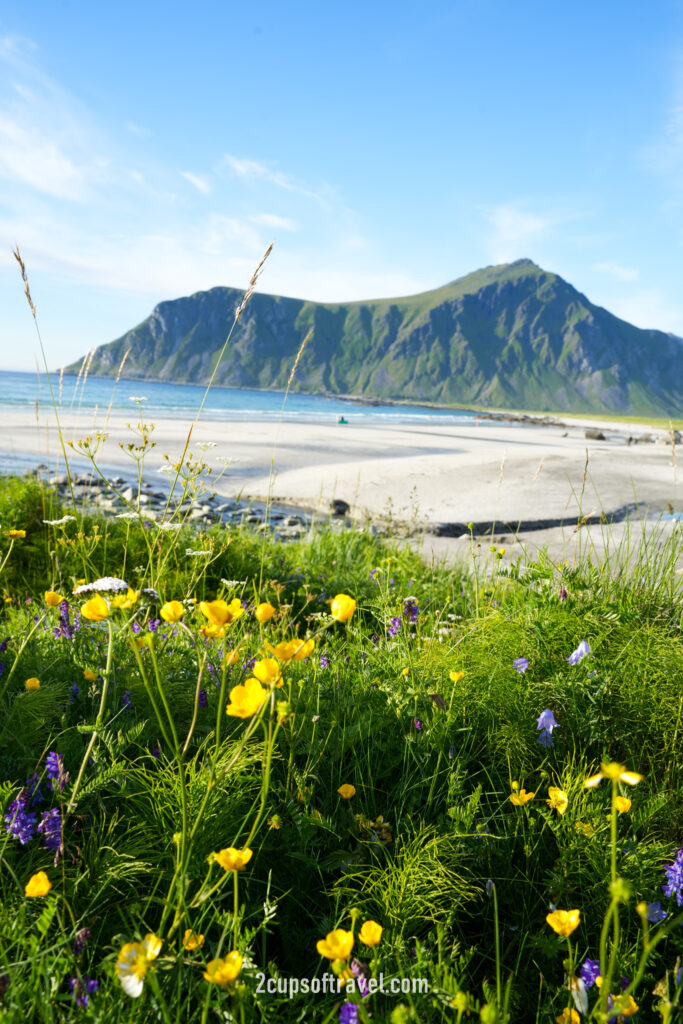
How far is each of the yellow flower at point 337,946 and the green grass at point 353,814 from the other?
0.10 feet

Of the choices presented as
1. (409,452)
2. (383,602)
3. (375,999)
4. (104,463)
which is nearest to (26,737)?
(375,999)

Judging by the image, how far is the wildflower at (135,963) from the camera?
2.83 feet

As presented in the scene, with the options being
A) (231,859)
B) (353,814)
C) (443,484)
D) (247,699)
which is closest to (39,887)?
(231,859)

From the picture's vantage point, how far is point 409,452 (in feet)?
58.3

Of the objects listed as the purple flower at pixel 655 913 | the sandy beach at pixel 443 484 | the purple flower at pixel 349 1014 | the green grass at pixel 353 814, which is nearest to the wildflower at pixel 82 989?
the green grass at pixel 353 814

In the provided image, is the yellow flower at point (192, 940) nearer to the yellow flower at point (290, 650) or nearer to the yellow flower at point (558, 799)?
the yellow flower at point (290, 650)

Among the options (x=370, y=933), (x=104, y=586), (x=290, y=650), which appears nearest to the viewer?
(x=370, y=933)

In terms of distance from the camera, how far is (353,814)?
1.72m

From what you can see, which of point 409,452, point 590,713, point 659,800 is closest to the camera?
point 659,800

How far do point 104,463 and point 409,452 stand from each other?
A: 8.84 meters

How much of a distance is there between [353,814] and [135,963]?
3.04 ft

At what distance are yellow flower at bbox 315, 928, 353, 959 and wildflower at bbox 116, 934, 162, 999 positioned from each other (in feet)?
0.84

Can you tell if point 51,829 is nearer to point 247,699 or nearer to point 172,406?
point 247,699

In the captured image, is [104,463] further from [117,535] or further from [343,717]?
[343,717]
